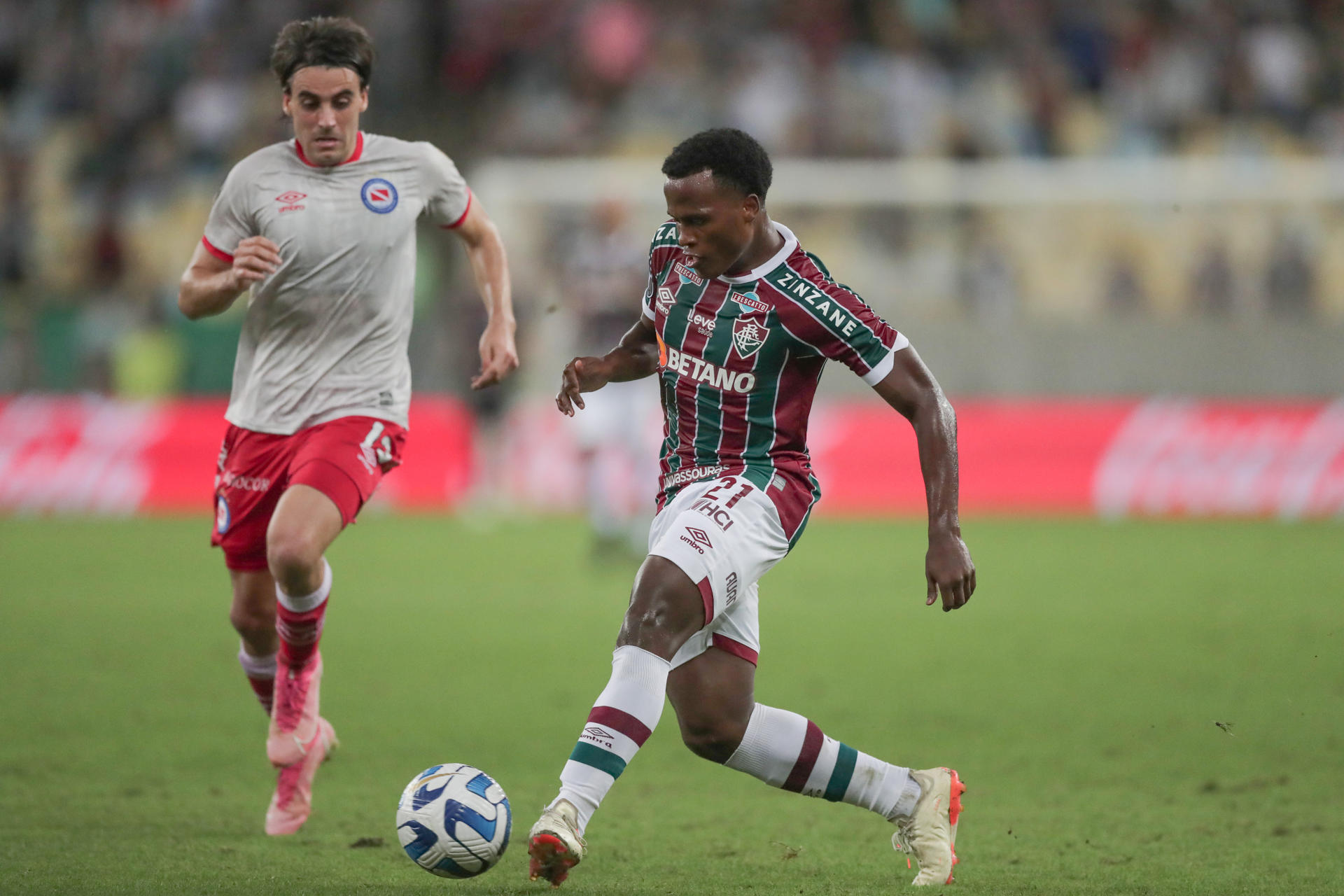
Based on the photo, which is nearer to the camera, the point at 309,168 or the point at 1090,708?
the point at 309,168

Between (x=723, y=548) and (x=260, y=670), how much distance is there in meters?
2.19

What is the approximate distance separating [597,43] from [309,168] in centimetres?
1600

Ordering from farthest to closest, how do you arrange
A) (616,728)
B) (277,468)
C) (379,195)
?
(379,195)
(277,468)
(616,728)

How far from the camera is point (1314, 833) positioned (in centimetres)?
518

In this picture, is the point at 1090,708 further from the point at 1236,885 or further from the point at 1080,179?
the point at 1080,179

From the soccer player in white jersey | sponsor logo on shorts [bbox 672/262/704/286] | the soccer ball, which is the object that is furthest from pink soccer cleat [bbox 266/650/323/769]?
sponsor logo on shorts [bbox 672/262/704/286]

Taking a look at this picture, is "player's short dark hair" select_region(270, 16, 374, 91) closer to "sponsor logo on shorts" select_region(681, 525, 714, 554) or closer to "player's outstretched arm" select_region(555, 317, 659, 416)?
"player's outstretched arm" select_region(555, 317, 659, 416)

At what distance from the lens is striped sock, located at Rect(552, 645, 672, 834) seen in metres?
4.21

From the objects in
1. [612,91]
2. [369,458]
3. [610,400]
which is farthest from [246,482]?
[612,91]

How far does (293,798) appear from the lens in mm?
5258

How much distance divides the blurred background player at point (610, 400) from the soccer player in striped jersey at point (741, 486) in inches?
295

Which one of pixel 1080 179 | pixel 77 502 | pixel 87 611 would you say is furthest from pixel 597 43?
pixel 87 611

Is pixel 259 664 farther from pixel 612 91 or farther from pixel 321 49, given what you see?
pixel 612 91

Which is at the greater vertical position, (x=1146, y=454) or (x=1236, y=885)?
(x=1146, y=454)
